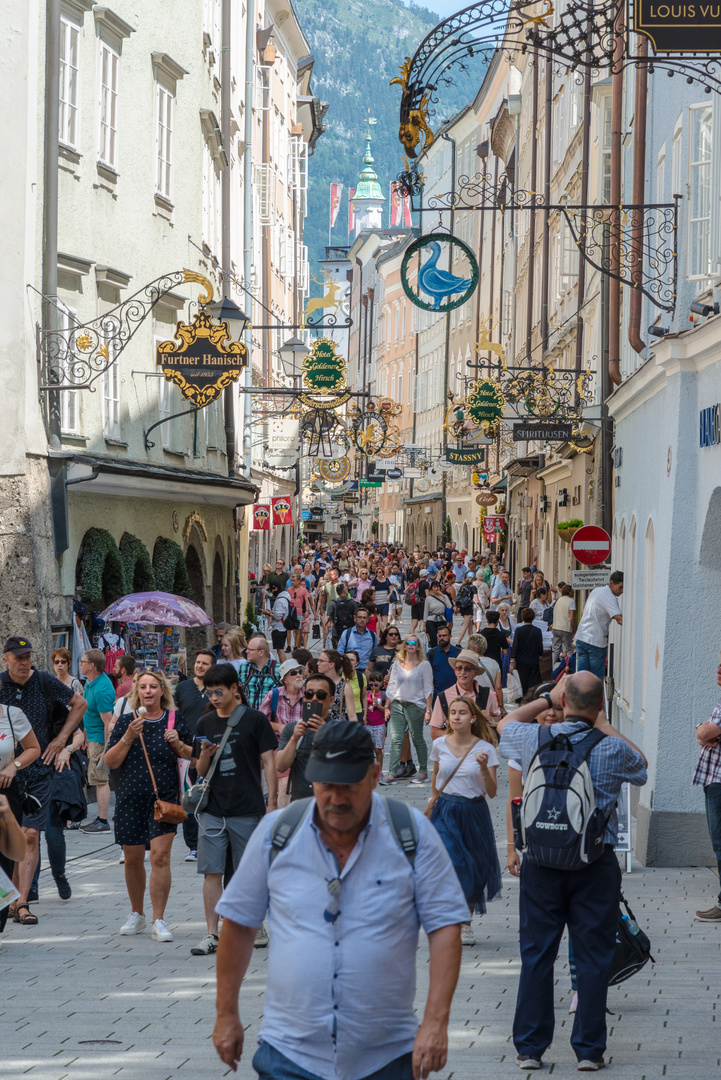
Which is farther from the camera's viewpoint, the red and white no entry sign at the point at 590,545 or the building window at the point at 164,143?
the building window at the point at 164,143

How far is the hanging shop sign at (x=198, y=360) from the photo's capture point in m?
19.9

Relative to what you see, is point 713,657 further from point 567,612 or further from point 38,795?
point 567,612

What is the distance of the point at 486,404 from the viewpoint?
29672mm

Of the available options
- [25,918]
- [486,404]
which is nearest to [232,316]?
[486,404]

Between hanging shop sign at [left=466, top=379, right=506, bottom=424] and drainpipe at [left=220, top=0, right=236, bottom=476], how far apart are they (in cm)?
498

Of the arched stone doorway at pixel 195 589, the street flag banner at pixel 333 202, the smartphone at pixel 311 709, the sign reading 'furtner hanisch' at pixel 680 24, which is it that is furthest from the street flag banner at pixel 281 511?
the street flag banner at pixel 333 202

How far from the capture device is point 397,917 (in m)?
4.13

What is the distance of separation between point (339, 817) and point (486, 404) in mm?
25921

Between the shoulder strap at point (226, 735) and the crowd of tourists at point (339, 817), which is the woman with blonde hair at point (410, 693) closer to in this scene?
the crowd of tourists at point (339, 817)

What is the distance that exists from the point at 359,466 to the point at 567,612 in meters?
90.1

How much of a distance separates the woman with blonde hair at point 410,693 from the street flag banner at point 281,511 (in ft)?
83.6

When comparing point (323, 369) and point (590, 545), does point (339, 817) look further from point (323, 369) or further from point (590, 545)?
point (323, 369)

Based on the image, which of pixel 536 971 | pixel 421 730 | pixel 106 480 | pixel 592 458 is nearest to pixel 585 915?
pixel 536 971

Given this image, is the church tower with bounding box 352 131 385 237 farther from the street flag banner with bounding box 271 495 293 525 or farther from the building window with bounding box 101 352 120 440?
the building window with bounding box 101 352 120 440
